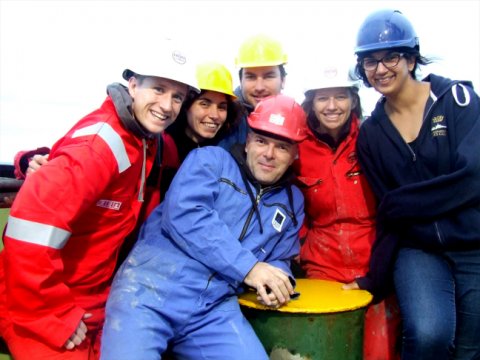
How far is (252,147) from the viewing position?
2.81 metres

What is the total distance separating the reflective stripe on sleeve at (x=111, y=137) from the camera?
2264 mm

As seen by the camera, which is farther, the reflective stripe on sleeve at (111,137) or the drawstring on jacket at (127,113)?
the drawstring on jacket at (127,113)

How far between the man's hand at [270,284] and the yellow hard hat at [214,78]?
53.1 inches

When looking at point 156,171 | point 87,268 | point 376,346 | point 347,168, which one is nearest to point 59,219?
point 87,268

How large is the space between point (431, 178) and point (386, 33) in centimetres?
88

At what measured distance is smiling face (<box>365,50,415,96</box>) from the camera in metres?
2.72

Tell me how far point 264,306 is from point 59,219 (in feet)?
3.70

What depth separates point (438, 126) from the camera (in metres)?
2.63

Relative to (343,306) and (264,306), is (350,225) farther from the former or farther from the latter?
(264,306)

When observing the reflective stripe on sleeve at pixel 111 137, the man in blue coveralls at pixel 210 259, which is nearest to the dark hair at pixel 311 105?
the man in blue coveralls at pixel 210 259

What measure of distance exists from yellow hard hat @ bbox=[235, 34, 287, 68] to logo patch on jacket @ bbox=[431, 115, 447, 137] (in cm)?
142

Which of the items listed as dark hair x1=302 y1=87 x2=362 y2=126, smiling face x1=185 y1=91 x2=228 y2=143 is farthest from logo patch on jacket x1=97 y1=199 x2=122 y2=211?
Answer: dark hair x1=302 y1=87 x2=362 y2=126

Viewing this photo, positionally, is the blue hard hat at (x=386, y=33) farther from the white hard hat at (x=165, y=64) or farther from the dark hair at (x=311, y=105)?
the white hard hat at (x=165, y=64)

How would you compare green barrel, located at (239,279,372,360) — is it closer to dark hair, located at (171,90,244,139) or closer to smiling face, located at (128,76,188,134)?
smiling face, located at (128,76,188,134)
